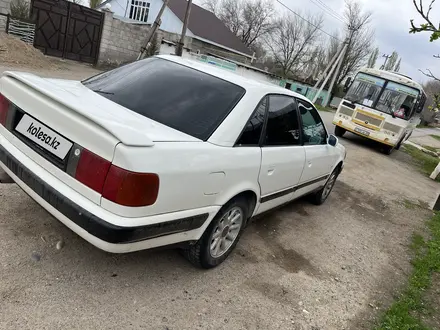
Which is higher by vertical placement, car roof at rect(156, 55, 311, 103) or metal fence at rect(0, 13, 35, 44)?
car roof at rect(156, 55, 311, 103)

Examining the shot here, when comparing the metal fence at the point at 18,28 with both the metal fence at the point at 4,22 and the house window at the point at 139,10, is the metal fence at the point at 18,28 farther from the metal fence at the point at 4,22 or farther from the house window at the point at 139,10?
the house window at the point at 139,10

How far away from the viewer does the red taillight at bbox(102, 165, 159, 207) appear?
7.48 ft

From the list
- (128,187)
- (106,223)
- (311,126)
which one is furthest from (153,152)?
(311,126)

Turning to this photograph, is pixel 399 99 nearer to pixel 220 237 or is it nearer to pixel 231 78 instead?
pixel 231 78

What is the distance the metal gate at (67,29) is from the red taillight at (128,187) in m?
17.6

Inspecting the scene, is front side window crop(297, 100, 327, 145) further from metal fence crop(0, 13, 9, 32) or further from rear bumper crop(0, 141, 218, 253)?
metal fence crop(0, 13, 9, 32)

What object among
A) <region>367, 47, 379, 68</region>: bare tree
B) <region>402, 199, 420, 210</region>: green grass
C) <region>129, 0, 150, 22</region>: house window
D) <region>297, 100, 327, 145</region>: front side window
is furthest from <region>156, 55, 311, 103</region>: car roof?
<region>367, 47, 379, 68</region>: bare tree

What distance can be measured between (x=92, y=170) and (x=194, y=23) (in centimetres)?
3594

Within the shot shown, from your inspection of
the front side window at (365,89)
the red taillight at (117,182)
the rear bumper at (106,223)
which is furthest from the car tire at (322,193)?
the front side window at (365,89)

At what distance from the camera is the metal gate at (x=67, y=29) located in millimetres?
17141

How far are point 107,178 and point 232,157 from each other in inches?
40.4

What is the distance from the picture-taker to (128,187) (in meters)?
2.29

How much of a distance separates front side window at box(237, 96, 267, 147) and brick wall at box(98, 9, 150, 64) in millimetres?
18493

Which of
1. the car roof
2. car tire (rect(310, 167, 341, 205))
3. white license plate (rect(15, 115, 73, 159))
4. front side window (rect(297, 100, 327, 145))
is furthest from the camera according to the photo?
car tire (rect(310, 167, 341, 205))
